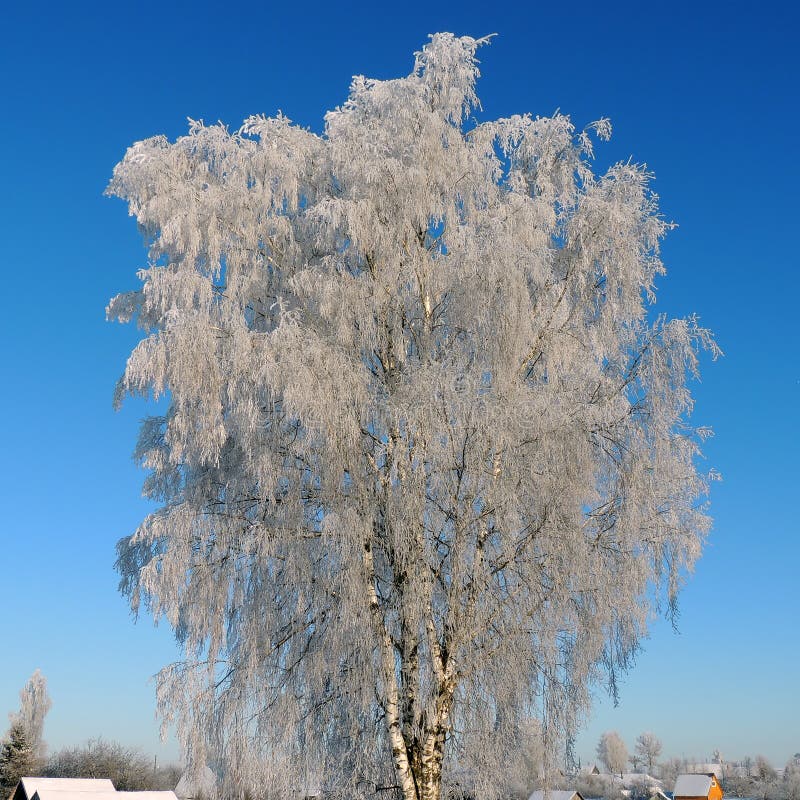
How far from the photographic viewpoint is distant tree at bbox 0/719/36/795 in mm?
45562

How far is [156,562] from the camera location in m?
10.7

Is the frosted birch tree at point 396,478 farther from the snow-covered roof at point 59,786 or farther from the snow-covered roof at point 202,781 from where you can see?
the snow-covered roof at point 59,786

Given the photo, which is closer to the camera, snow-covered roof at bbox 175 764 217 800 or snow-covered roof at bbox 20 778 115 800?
snow-covered roof at bbox 175 764 217 800

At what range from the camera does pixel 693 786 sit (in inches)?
2299

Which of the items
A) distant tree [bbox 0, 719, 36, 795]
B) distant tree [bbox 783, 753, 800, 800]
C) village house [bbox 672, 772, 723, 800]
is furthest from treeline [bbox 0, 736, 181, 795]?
distant tree [bbox 783, 753, 800, 800]

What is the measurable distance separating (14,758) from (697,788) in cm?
4132

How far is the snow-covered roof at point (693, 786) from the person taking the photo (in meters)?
57.6

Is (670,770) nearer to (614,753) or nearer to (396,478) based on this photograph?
(614,753)

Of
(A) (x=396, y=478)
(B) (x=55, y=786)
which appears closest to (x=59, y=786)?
(B) (x=55, y=786)

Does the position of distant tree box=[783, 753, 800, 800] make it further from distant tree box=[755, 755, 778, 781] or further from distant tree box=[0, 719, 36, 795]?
distant tree box=[0, 719, 36, 795]

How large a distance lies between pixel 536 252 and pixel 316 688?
6272 millimetres

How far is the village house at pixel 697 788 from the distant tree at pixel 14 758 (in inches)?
1570

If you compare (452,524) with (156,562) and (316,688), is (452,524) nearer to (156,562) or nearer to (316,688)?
(316,688)

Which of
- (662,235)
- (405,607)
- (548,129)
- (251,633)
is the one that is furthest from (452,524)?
(548,129)
